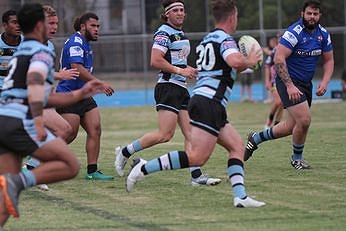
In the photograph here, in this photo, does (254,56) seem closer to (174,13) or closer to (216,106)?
(216,106)

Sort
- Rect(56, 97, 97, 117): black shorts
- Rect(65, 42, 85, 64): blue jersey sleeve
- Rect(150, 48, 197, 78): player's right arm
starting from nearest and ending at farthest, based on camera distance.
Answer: Rect(150, 48, 197, 78): player's right arm < Rect(65, 42, 85, 64): blue jersey sleeve < Rect(56, 97, 97, 117): black shorts

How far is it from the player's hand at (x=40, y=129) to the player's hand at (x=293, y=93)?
204 inches

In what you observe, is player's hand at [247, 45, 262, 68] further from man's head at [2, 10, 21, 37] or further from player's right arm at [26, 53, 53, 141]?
man's head at [2, 10, 21, 37]

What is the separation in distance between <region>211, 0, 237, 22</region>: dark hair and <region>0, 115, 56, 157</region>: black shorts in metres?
2.54

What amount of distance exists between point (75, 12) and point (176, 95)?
81.0 feet

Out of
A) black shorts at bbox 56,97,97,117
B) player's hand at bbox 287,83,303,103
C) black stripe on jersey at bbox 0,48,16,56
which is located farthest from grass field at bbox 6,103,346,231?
black stripe on jersey at bbox 0,48,16,56

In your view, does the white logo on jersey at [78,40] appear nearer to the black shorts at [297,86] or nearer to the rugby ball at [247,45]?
the black shorts at [297,86]

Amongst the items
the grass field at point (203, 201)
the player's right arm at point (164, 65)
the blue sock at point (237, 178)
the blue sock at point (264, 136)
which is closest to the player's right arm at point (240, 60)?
the blue sock at point (237, 178)

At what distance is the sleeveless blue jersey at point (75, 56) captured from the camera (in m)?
12.6

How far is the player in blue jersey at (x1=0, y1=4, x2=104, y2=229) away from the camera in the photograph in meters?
8.10

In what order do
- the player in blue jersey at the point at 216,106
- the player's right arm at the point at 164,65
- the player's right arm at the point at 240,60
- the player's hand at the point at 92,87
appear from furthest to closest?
the player's right arm at the point at 164,65 < the player in blue jersey at the point at 216,106 < the player's right arm at the point at 240,60 < the player's hand at the point at 92,87

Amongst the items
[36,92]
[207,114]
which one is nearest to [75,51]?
[207,114]

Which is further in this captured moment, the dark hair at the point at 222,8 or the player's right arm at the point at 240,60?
the dark hair at the point at 222,8

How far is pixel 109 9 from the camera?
122 ft
